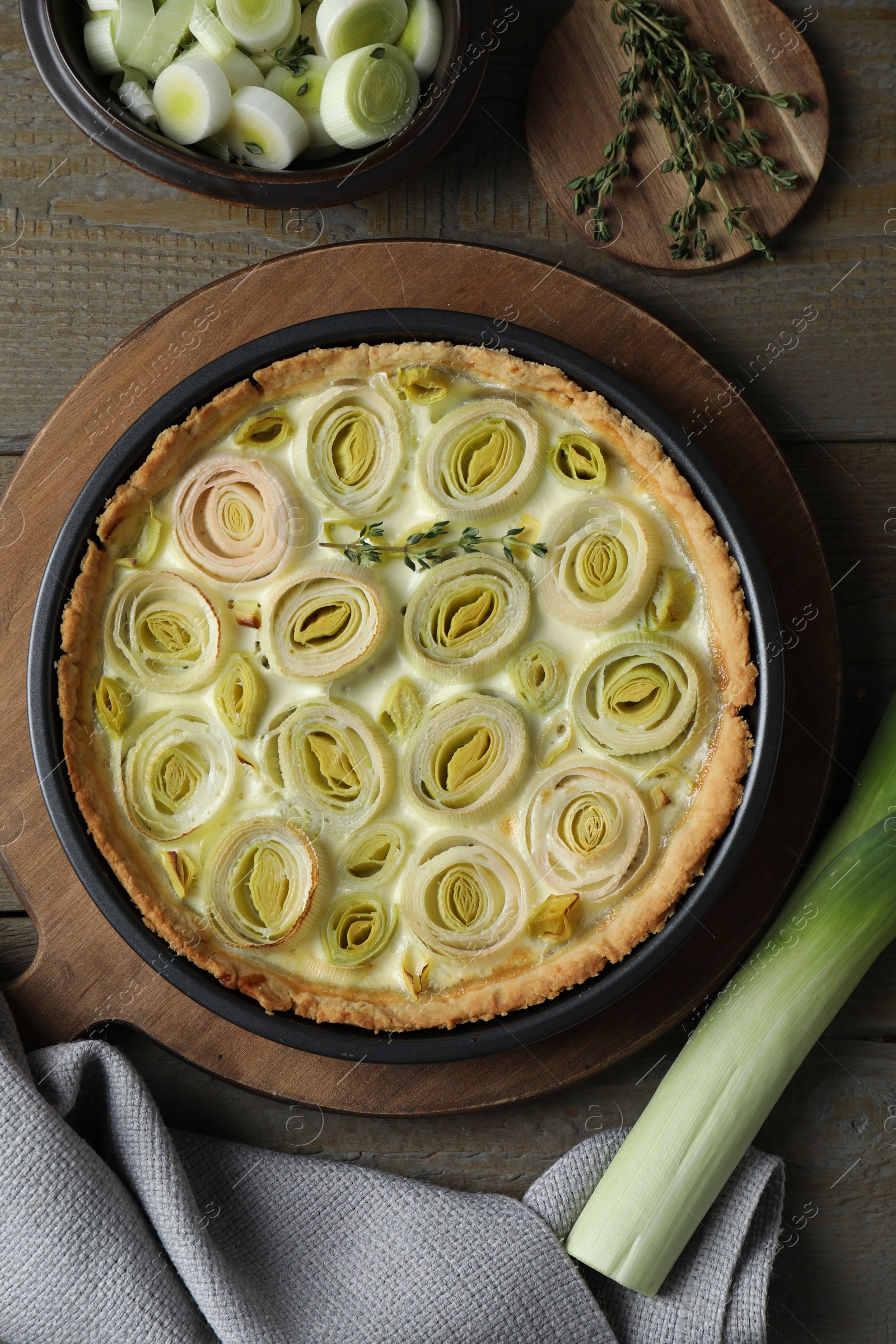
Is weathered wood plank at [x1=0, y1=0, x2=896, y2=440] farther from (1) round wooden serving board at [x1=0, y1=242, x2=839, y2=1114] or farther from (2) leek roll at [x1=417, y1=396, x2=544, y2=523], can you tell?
(2) leek roll at [x1=417, y1=396, x2=544, y2=523]

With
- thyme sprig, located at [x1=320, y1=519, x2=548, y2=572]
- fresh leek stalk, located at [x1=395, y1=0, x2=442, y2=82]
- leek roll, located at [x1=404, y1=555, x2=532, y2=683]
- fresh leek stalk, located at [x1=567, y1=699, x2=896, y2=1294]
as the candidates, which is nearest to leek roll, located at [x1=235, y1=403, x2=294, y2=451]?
thyme sprig, located at [x1=320, y1=519, x2=548, y2=572]

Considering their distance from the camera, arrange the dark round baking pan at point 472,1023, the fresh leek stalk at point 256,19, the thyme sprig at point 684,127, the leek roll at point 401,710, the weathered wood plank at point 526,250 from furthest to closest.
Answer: the weathered wood plank at point 526,250 < the thyme sprig at point 684,127 < the fresh leek stalk at point 256,19 < the leek roll at point 401,710 < the dark round baking pan at point 472,1023

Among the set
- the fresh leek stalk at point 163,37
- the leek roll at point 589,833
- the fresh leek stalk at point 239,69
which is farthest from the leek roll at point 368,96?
the leek roll at point 589,833

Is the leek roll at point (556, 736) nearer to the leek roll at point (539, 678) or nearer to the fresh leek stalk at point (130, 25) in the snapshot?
the leek roll at point (539, 678)

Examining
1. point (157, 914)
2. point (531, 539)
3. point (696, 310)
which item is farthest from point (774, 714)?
point (157, 914)

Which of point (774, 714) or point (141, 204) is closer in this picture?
point (774, 714)

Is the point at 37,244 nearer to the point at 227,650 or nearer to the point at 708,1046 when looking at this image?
the point at 227,650

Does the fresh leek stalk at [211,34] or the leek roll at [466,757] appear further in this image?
the fresh leek stalk at [211,34]

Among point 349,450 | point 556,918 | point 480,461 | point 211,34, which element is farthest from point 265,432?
point 556,918
